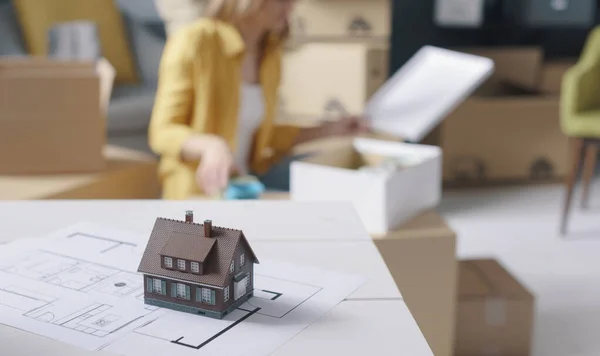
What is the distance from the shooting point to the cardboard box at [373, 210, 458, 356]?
4.67 ft

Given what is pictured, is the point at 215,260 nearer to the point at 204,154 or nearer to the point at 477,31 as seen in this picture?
the point at 204,154

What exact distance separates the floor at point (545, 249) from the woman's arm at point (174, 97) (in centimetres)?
105

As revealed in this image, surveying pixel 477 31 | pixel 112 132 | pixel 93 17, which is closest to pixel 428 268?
pixel 112 132

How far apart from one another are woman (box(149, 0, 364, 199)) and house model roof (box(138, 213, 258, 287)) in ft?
2.74

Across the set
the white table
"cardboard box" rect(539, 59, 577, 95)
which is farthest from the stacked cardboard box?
the white table

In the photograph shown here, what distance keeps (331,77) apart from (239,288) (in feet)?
8.06

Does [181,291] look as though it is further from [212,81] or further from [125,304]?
[212,81]

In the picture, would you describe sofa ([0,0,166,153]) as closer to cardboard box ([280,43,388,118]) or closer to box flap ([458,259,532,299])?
cardboard box ([280,43,388,118])

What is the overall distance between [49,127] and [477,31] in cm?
278

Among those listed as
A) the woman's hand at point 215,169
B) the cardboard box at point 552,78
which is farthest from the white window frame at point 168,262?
the cardboard box at point 552,78

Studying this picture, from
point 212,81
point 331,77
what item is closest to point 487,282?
point 212,81

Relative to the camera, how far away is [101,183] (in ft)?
5.60

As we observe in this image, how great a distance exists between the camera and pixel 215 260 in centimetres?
63

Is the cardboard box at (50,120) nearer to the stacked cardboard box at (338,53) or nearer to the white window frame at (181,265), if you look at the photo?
the white window frame at (181,265)
